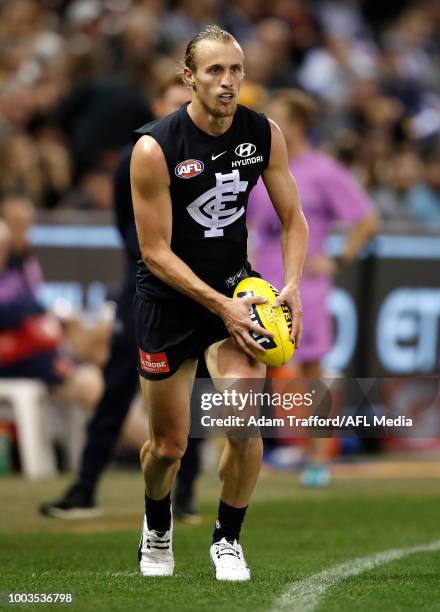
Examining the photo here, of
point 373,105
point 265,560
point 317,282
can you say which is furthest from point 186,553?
point 373,105

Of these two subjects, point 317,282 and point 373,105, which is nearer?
point 317,282

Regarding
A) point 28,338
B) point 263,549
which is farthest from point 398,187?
point 263,549

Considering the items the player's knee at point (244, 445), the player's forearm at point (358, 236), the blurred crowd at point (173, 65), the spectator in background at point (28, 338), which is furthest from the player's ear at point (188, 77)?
the spectator in background at point (28, 338)

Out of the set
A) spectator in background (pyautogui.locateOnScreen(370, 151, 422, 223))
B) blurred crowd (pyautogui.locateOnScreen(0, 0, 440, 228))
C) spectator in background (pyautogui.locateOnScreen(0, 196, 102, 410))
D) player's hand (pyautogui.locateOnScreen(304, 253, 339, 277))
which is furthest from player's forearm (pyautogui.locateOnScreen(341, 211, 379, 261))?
spectator in background (pyautogui.locateOnScreen(370, 151, 422, 223))

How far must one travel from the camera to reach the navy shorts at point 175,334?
6090mm

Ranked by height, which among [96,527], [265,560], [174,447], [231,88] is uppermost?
[231,88]

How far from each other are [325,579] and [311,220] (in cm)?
502

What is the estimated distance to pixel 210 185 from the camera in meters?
6.00

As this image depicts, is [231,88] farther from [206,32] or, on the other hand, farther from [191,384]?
[191,384]

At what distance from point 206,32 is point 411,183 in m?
9.36

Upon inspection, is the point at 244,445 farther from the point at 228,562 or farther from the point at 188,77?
the point at 188,77

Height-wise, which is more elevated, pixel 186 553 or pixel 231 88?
pixel 231 88

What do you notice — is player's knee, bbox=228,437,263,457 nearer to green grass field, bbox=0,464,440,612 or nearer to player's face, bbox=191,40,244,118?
green grass field, bbox=0,464,440,612

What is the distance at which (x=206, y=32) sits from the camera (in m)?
5.96
